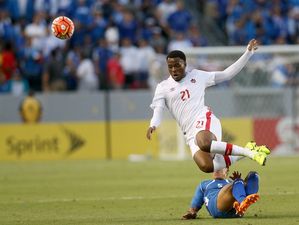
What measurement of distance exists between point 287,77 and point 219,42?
4.18m

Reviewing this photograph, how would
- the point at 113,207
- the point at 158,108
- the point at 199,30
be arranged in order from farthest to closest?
the point at 199,30 < the point at 113,207 < the point at 158,108

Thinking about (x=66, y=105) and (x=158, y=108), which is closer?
(x=158, y=108)

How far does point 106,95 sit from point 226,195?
16.3 meters

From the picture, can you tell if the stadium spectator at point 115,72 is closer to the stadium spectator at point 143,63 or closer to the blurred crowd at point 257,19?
the stadium spectator at point 143,63

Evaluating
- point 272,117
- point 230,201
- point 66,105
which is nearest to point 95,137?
point 66,105

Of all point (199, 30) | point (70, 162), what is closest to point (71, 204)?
point (70, 162)

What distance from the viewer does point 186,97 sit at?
13445mm

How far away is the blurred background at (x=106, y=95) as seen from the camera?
27500 millimetres

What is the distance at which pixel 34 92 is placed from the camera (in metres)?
27.7

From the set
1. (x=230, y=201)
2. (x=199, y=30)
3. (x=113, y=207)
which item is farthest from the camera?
(x=199, y=30)

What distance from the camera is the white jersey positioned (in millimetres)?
13391

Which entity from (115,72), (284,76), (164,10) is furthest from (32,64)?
(284,76)

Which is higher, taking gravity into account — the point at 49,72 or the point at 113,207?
the point at 49,72

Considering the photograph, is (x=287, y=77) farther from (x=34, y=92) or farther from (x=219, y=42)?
(x=34, y=92)
